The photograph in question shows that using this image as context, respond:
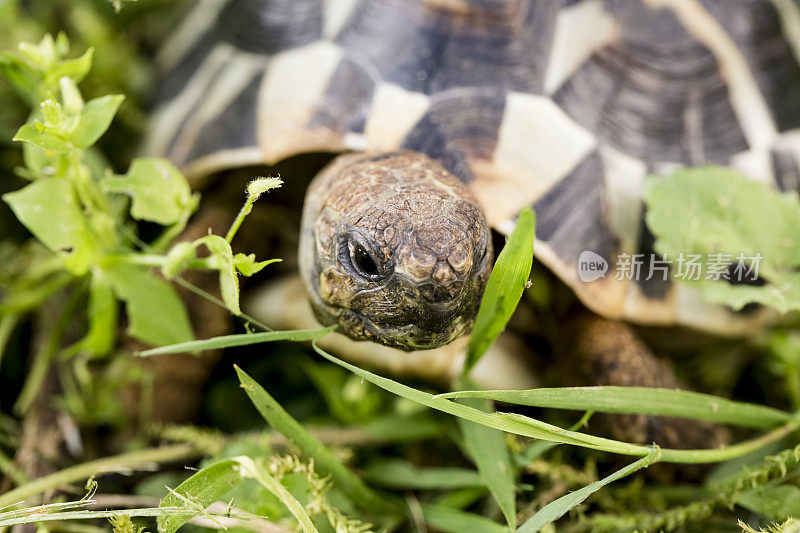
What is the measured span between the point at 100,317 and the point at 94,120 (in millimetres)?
425

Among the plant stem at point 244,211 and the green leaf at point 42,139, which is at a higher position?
the green leaf at point 42,139

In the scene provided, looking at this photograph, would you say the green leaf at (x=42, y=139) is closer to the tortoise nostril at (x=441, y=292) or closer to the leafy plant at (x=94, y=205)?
the leafy plant at (x=94, y=205)

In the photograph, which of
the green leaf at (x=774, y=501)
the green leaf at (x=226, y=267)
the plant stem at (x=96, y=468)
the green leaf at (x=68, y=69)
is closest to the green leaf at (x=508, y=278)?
the green leaf at (x=226, y=267)

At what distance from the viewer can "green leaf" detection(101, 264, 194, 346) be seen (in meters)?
1.32

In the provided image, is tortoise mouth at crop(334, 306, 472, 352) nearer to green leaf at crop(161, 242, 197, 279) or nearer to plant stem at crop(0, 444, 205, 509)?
green leaf at crop(161, 242, 197, 279)

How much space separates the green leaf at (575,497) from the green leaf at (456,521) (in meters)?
0.18

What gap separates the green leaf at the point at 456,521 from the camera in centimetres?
128

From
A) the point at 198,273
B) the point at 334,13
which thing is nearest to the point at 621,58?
the point at 334,13

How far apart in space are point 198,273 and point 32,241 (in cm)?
52

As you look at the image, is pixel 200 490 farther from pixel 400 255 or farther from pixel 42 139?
pixel 42 139

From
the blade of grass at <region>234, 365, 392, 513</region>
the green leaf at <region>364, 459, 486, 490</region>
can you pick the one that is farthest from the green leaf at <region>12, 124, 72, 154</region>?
the green leaf at <region>364, 459, 486, 490</region>

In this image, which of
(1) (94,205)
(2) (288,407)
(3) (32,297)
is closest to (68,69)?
(1) (94,205)

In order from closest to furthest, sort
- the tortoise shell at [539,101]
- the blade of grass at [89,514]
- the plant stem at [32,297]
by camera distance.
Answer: the blade of grass at [89,514] < the tortoise shell at [539,101] < the plant stem at [32,297]

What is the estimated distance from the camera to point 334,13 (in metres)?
1.62
